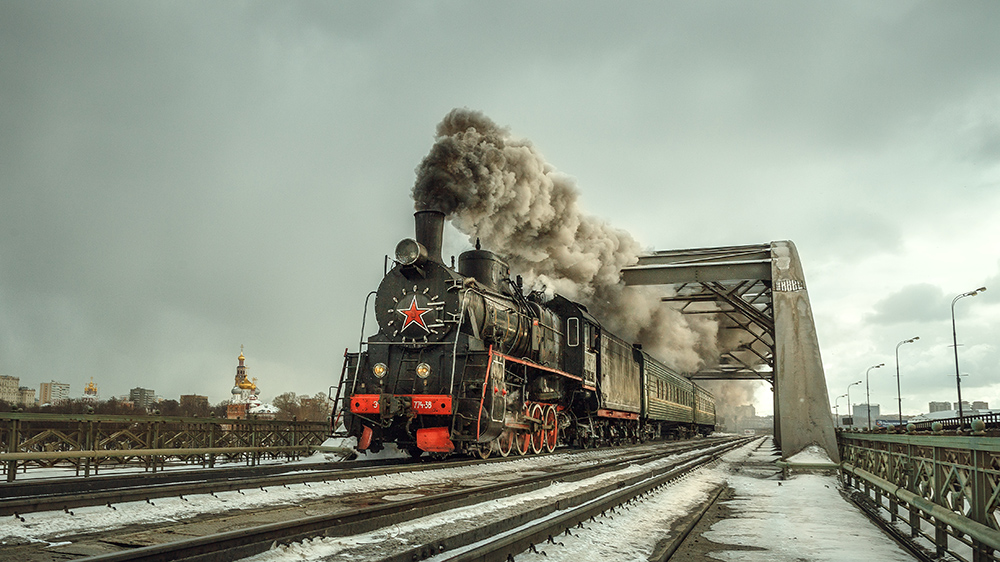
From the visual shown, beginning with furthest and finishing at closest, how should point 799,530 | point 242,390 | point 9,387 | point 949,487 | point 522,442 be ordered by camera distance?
point 9,387 < point 242,390 < point 522,442 < point 799,530 < point 949,487

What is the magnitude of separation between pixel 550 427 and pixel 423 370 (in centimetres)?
504

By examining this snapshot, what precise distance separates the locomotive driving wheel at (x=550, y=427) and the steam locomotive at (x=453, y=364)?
0.03 meters

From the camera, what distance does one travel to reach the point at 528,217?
18562 millimetres

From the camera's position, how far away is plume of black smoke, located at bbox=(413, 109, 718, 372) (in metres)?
15.9

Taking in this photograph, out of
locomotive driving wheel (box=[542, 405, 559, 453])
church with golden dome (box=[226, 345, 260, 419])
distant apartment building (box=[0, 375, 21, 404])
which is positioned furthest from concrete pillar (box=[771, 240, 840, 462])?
distant apartment building (box=[0, 375, 21, 404])

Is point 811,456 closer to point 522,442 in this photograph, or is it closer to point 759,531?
→ point 522,442

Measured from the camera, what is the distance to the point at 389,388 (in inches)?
512

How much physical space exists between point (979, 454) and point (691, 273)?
1732cm

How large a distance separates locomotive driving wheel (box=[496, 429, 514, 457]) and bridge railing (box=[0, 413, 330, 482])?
14.8ft

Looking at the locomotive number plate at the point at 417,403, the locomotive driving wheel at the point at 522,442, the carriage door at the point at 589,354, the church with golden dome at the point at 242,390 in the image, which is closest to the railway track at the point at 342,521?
the locomotive number plate at the point at 417,403

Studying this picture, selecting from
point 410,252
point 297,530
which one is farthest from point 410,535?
point 410,252

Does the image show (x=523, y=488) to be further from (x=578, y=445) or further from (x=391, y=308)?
(x=578, y=445)

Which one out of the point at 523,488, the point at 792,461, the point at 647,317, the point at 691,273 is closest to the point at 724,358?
the point at 647,317

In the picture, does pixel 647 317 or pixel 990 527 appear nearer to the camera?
pixel 990 527
